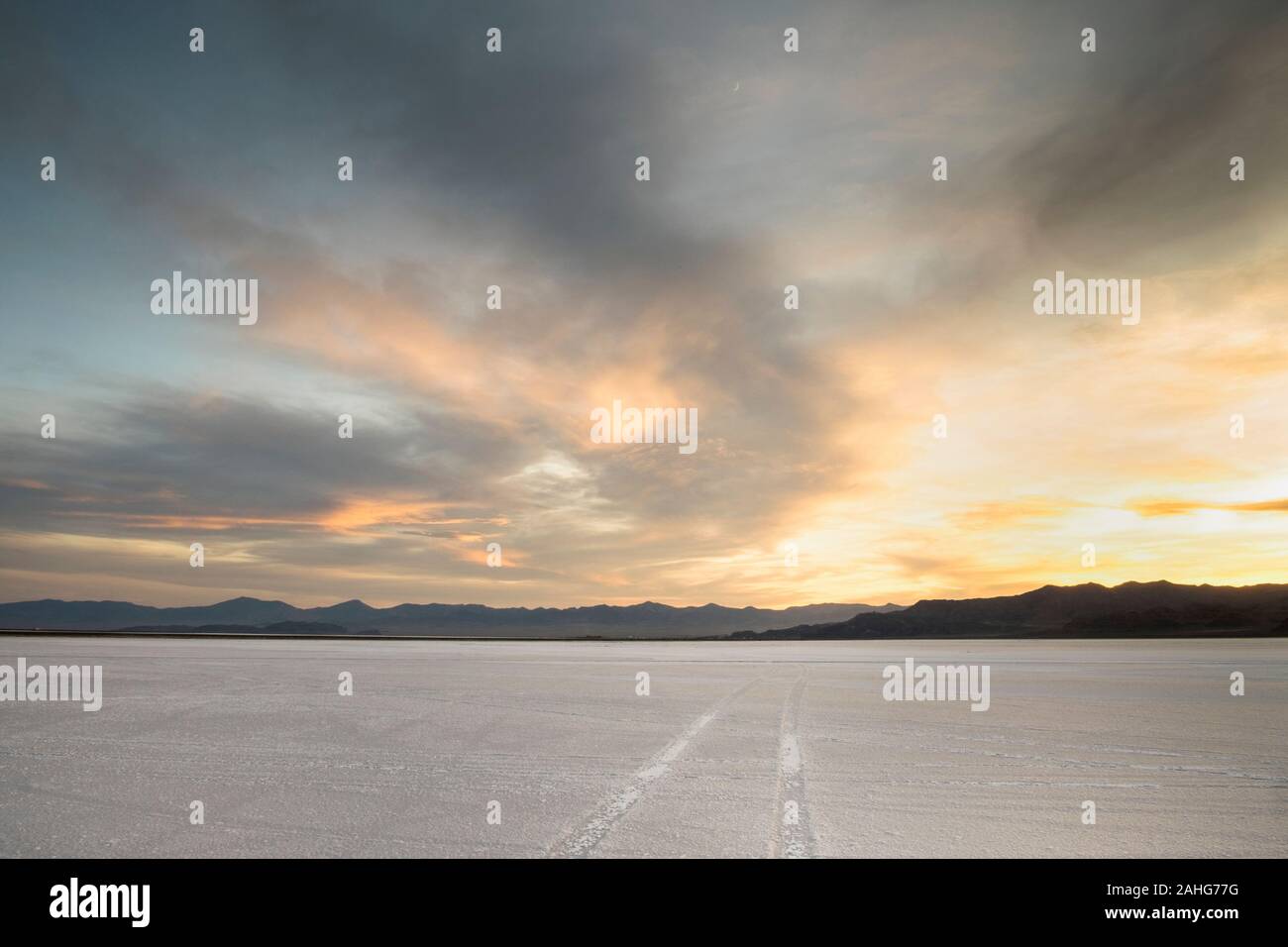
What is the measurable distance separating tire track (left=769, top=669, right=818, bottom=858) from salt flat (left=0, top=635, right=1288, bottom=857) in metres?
0.04

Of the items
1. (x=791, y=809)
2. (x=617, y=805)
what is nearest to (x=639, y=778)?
(x=617, y=805)

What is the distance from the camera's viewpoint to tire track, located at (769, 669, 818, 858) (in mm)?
6742

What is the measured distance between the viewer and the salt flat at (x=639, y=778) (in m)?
7.07

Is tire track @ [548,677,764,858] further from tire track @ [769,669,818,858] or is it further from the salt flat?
tire track @ [769,669,818,858]

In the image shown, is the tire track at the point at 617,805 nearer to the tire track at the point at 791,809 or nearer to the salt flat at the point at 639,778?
the salt flat at the point at 639,778

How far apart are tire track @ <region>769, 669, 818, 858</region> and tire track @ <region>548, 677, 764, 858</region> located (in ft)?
4.99

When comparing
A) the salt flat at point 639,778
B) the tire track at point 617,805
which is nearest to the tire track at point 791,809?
the salt flat at point 639,778

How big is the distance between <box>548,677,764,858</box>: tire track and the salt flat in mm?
34

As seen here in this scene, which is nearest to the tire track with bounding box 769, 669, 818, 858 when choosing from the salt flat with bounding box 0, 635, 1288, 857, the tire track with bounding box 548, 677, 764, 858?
the salt flat with bounding box 0, 635, 1288, 857

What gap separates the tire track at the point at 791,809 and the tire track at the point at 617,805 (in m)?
1.52

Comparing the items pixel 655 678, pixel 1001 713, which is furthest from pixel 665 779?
pixel 655 678

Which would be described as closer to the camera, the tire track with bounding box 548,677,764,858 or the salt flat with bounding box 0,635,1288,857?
the tire track with bounding box 548,677,764,858
